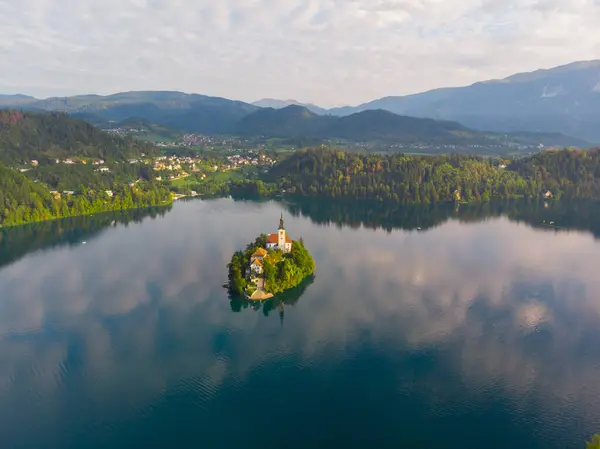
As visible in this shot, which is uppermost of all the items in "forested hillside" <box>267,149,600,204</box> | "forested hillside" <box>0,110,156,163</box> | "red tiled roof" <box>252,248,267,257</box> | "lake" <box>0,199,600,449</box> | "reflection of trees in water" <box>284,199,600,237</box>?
"forested hillside" <box>0,110,156,163</box>

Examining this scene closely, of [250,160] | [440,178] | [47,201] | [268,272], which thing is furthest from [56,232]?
[250,160]

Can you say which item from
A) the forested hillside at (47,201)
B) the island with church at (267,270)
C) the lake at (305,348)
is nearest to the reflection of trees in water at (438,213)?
the lake at (305,348)

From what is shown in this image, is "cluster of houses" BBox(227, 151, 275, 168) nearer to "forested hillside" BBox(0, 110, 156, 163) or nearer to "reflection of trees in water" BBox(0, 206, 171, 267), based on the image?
"forested hillside" BBox(0, 110, 156, 163)

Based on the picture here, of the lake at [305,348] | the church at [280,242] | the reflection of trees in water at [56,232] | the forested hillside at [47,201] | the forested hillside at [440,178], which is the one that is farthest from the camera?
the forested hillside at [440,178]

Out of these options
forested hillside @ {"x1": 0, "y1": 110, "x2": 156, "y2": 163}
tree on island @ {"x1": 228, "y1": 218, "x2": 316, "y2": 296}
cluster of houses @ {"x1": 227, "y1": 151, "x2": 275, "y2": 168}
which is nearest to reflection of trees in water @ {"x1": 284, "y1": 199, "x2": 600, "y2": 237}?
tree on island @ {"x1": 228, "y1": 218, "x2": 316, "y2": 296}

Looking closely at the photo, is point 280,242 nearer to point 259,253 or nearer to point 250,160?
Answer: point 259,253

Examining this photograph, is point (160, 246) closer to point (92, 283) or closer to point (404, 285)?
point (92, 283)

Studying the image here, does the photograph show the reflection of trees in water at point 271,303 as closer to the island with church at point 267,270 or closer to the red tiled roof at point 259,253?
the island with church at point 267,270
